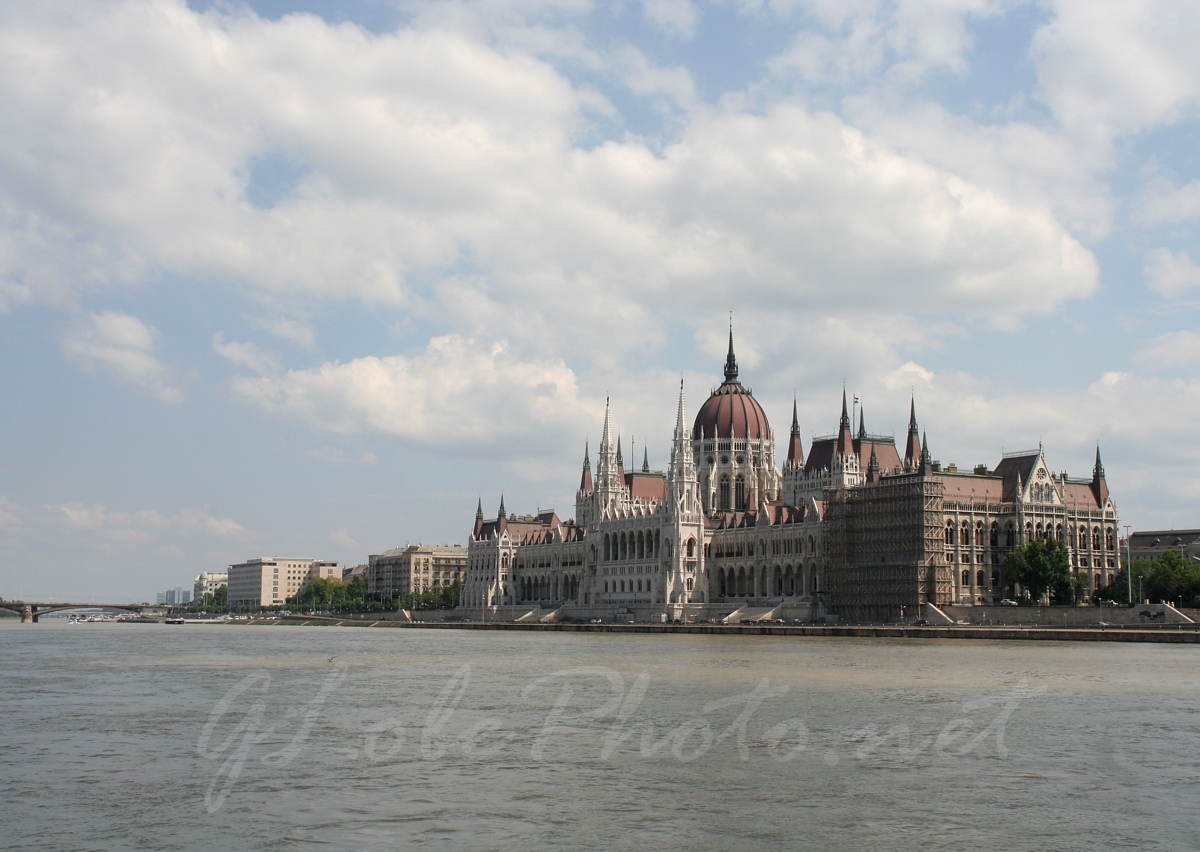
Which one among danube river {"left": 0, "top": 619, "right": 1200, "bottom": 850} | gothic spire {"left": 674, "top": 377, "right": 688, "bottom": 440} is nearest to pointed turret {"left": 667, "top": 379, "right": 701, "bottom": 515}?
gothic spire {"left": 674, "top": 377, "right": 688, "bottom": 440}

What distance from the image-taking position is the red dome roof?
163125 mm

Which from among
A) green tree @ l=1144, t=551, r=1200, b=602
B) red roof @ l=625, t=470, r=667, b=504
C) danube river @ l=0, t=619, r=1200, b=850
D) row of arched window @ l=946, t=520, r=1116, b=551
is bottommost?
danube river @ l=0, t=619, r=1200, b=850

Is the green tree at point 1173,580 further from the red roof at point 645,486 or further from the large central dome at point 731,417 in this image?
the red roof at point 645,486

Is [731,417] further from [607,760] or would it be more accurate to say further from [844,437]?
[607,760]

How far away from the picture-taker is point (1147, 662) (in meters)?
64.5

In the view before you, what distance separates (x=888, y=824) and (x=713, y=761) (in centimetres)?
693

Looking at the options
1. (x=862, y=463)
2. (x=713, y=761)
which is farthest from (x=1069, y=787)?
(x=862, y=463)

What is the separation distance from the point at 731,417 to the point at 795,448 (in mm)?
8611

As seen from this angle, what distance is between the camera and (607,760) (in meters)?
30.4

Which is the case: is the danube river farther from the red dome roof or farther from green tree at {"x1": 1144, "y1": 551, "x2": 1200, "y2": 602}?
the red dome roof

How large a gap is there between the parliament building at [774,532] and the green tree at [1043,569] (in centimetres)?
673

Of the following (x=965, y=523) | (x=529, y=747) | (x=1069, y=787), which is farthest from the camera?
(x=965, y=523)

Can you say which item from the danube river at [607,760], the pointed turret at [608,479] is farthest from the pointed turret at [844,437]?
the danube river at [607,760]

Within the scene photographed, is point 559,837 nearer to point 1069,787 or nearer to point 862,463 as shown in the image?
point 1069,787
